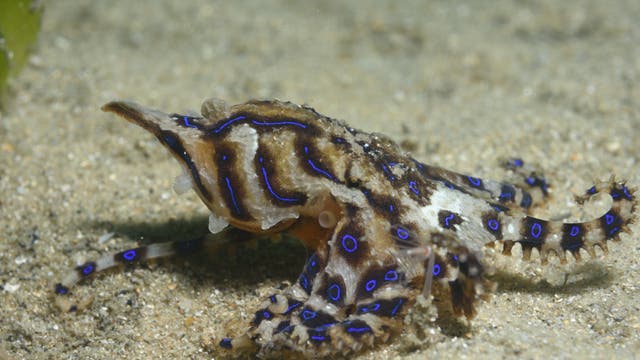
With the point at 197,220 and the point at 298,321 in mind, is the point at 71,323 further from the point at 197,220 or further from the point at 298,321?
the point at 298,321

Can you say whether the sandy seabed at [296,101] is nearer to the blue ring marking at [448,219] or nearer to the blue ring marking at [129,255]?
the blue ring marking at [129,255]

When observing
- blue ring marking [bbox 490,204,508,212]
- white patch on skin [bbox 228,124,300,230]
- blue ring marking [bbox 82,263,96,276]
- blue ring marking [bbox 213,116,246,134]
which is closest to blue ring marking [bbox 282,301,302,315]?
white patch on skin [bbox 228,124,300,230]

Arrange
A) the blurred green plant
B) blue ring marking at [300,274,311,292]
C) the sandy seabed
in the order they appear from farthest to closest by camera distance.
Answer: the blurred green plant, the sandy seabed, blue ring marking at [300,274,311,292]

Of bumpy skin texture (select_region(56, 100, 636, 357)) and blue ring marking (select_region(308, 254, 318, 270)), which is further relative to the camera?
blue ring marking (select_region(308, 254, 318, 270))

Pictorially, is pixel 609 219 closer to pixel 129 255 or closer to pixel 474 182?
→ pixel 474 182

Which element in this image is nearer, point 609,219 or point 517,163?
point 609,219

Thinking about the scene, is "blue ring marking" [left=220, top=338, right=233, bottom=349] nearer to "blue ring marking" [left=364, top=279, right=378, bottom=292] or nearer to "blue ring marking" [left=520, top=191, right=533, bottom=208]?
"blue ring marking" [left=364, top=279, right=378, bottom=292]

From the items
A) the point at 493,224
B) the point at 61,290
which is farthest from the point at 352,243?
the point at 61,290
